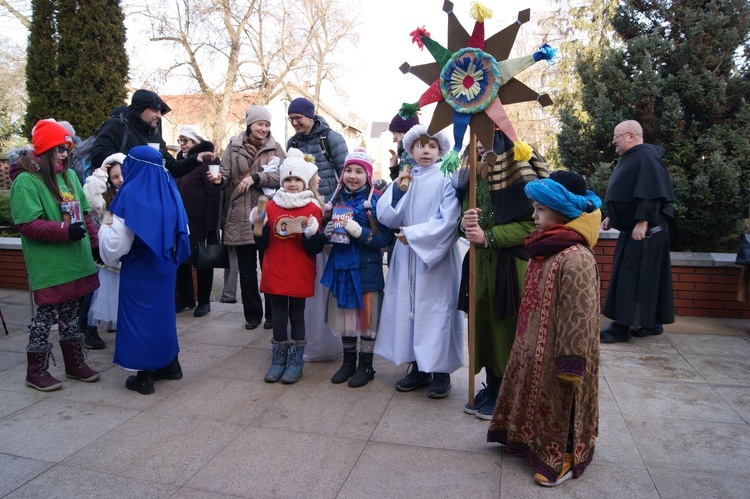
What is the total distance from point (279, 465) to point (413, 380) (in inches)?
56.9

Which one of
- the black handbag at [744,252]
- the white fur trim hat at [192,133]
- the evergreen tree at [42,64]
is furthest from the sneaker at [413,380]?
the evergreen tree at [42,64]

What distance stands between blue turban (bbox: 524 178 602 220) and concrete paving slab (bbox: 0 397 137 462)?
307cm

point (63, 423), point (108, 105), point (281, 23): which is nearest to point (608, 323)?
point (63, 423)

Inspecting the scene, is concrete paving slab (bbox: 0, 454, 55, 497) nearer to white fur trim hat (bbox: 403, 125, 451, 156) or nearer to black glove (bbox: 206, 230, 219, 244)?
white fur trim hat (bbox: 403, 125, 451, 156)

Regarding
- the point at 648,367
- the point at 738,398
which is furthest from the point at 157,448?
the point at 738,398

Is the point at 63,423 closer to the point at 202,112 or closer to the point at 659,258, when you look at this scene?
the point at 659,258

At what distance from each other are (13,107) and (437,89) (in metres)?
28.1

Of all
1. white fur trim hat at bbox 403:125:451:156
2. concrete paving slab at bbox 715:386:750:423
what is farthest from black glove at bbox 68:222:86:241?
concrete paving slab at bbox 715:386:750:423

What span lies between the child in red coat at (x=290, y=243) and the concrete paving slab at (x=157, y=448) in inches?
36.5

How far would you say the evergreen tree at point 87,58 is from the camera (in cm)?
941

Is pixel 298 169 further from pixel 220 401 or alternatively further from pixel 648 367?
pixel 648 367

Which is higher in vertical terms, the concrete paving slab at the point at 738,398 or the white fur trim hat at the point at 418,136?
the white fur trim hat at the point at 418,136

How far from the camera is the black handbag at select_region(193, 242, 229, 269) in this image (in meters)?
6.21

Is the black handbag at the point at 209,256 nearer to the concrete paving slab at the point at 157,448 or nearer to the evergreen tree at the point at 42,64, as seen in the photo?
the concrete paving slab at the point at 157,448
